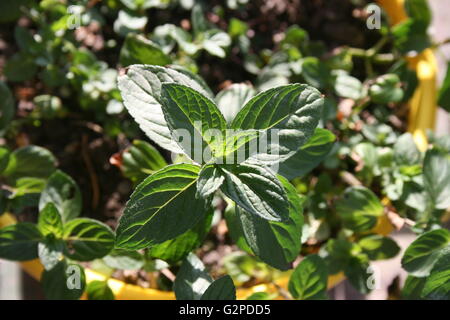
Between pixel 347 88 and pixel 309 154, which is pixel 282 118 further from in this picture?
pixel 347 88

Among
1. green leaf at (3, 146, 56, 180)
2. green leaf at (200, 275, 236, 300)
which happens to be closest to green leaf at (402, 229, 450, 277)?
green leaf at (200, 275, 236, 300)

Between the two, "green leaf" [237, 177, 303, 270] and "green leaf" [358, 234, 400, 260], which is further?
"green leaf" [358, 234, 400, 260]

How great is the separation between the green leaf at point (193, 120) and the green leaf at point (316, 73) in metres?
0.39

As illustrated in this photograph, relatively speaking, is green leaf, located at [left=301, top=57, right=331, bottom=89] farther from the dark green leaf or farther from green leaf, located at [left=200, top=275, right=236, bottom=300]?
green leaf, located at [left=200, top=275, right=236, bottom=300]

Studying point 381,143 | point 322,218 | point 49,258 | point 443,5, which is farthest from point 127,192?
point 443,5

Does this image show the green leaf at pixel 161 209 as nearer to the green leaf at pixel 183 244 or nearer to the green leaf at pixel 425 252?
the green leaf at pixel 183 244

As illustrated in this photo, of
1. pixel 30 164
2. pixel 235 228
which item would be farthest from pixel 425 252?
pixel 30 164

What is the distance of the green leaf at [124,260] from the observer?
0.90 m

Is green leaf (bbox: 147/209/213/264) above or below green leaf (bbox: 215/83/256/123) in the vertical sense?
below

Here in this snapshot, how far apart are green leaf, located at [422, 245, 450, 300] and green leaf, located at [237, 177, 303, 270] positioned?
0.66 ft

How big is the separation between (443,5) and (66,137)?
1184 millimetres

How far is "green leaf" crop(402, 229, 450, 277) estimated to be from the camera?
86 cm

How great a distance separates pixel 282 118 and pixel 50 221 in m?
0.40

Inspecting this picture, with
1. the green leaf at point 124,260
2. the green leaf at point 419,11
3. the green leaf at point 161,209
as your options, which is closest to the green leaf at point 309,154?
the green leaf at point 161,209
